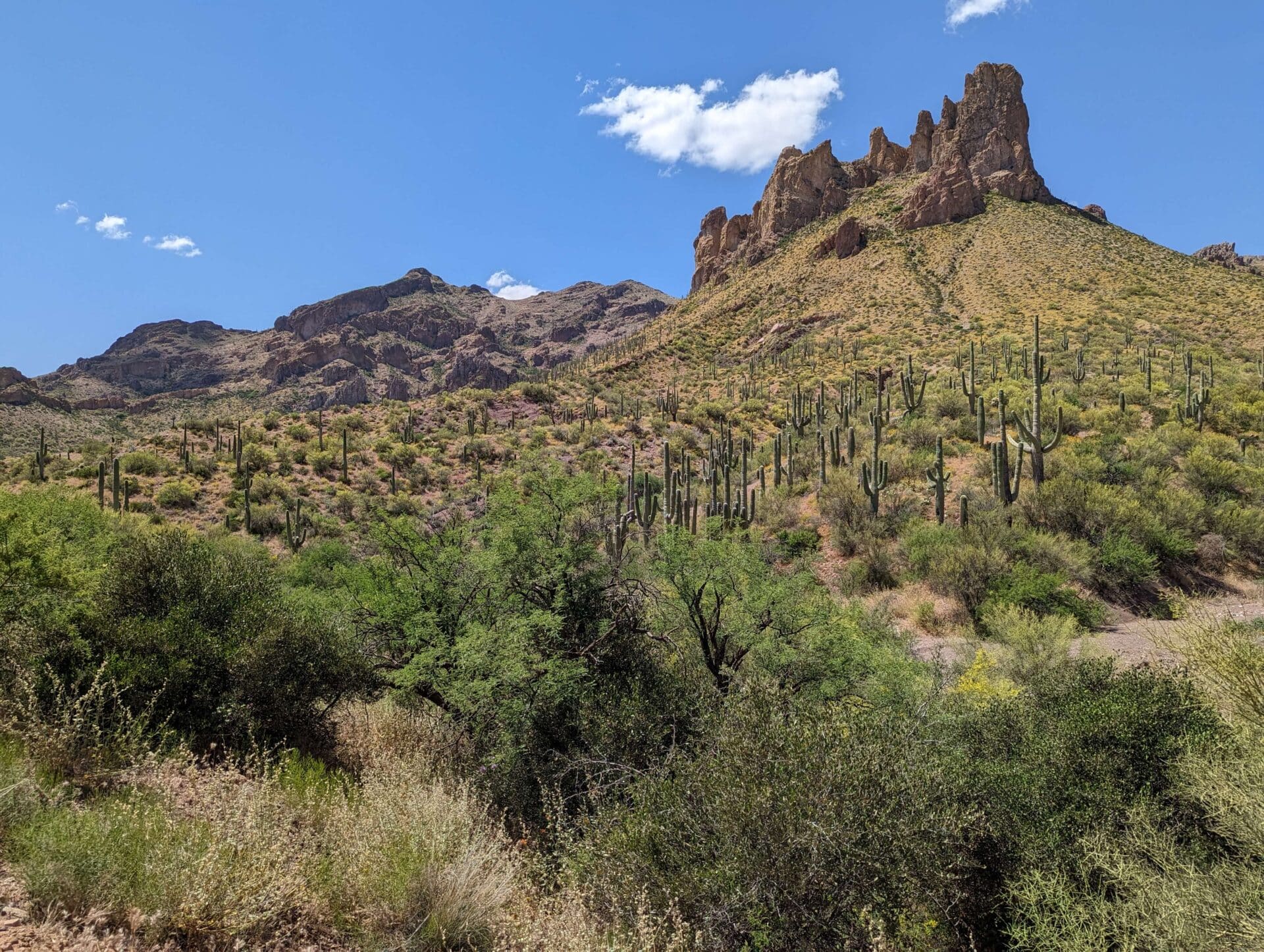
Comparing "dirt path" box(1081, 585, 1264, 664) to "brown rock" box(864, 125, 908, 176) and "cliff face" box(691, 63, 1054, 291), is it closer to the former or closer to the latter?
"cliff face" box(691, 63, 1054, 291)

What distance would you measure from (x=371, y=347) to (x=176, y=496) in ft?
400

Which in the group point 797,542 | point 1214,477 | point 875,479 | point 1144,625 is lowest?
point 1144,625

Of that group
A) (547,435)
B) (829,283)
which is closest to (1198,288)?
(829,283)

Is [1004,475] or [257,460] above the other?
[257,460]

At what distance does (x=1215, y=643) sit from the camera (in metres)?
5.59

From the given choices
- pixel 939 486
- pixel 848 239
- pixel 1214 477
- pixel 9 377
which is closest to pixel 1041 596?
pixel 939 486

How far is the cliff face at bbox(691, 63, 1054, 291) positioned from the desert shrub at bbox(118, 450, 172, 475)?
61.7m

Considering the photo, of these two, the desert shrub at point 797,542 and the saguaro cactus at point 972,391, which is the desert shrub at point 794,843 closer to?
the desert shrub at point 797,542

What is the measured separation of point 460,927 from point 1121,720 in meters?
5.62

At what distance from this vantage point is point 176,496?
2778 centimetres

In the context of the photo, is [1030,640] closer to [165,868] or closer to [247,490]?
[165,868]

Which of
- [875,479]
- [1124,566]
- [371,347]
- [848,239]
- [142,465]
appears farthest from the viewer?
[371,347]

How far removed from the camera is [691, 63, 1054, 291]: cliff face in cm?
6069

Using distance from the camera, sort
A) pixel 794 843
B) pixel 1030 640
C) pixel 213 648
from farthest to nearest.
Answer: pixel 1030 640, pixel 213 648, pixel 794 843
